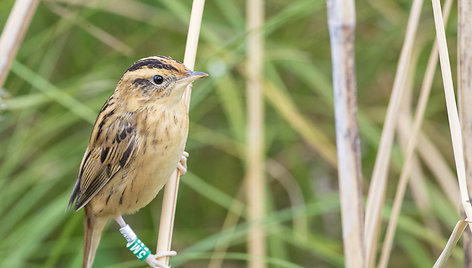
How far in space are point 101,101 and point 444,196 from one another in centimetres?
224

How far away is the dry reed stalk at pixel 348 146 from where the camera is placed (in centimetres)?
199

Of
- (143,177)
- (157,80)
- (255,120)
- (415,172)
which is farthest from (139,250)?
(415,172)

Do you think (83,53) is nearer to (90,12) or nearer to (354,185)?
(90,12)

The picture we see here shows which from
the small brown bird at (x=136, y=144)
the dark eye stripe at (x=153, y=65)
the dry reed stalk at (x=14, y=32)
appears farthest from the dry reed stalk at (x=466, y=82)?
the dry reed stalk at (x=14, y=32)

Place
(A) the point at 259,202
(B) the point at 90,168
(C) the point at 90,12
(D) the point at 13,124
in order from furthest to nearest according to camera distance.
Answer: (D) the point at 13,124 → (C) the point at 90,12 → (A) the point at 259,202 → (B) the point at 90,168

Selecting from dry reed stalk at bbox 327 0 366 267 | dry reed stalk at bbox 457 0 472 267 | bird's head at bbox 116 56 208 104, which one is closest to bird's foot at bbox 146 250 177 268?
bird's head at bbox 116 56 208 104

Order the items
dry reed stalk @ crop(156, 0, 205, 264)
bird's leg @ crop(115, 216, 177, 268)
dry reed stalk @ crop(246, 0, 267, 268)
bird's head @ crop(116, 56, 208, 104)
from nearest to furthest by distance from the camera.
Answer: dry reed stalk @ crop(156, 0, 205, 264) → bird's head @ crop(116, 56, 208, 104) → bird's leg @ crop(115, 216, 177, 268) → dry reed stalk @ crop(246, 0, 267, 268)

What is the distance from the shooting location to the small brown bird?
263cm

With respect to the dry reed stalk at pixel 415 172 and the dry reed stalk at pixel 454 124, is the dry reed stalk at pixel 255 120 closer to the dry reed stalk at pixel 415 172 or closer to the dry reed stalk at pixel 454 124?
the dry reed stalk at pixel 415 172

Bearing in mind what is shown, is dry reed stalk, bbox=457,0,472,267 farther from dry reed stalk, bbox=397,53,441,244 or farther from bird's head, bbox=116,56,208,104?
dry reed stalk, bbox=397,53,441,244

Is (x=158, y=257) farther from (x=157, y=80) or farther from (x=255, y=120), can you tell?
(x=255, y=120)

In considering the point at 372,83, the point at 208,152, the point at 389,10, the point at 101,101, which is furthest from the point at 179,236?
the point at 389,10

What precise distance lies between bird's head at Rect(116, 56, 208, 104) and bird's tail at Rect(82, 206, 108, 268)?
2.18 ft

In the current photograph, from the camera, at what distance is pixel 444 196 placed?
417 cm
